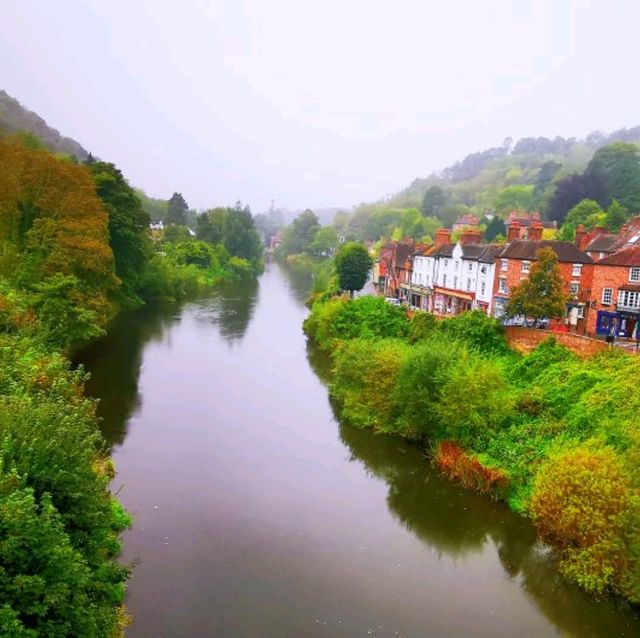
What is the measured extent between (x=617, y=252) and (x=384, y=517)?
2771cm

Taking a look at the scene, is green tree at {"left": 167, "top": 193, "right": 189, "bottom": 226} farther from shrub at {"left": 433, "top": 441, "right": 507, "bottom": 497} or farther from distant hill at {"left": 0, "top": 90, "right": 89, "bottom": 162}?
shrub at {"left": 433, "top": 441, "right": 507, "bottom": 497}

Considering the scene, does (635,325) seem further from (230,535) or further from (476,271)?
(230,535)

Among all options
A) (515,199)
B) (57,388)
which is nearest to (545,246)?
(57,388)

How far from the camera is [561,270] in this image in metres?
42.1

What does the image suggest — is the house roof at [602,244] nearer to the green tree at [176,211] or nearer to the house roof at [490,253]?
the house roof at [490,253]

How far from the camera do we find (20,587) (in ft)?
33.2

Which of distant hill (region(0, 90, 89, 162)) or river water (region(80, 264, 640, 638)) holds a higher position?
distant hill (region(0, 90, 89, 162))

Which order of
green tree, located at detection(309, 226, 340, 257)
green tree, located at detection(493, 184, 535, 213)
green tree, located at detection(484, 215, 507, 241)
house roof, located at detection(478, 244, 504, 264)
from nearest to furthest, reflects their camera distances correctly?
house roof, located at detection(478, 244, 504, 264), green tree, located at detection(484, 215, 507, 241), green tree, located at detection(493, 184, 535, 213), green tree, located at detection(309, 226, 340, 257)

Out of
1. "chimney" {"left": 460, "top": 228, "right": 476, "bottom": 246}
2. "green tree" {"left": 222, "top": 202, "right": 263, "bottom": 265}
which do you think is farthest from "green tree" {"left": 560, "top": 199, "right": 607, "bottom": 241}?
"green tree" {"left": 222, "top": 202, "right": 263, "bottom": 265}

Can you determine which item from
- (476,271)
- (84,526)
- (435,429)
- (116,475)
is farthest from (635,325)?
(84,526)

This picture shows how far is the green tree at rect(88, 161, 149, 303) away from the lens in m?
56.1

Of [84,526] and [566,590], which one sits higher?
[84,526]

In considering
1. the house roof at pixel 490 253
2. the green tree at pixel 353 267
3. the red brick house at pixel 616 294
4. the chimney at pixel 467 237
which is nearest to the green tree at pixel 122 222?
the green tree at pixel 353 267

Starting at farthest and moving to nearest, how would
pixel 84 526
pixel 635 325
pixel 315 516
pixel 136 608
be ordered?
pixel 635 325 < pixel 315 516 < pixel 136 608 < pixel 84 526
